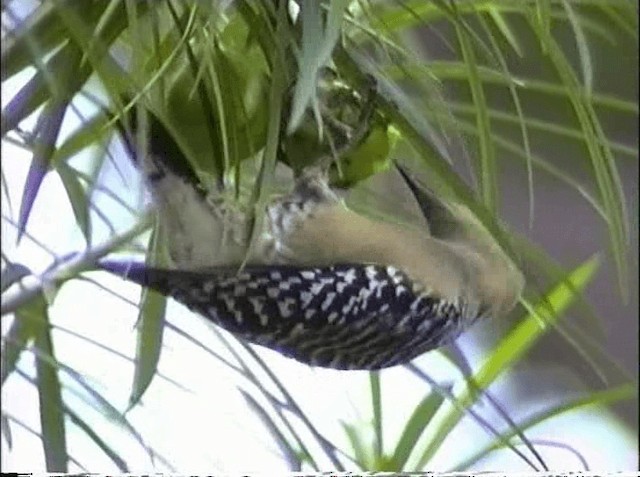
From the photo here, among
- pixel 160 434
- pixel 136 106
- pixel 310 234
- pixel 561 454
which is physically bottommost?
pixel 561 454

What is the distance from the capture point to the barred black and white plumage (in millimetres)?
724

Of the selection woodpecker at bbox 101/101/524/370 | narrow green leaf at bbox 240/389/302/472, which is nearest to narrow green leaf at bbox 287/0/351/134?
woodpecker at bbox 101/101/524/370

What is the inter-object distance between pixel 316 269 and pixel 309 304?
0.02 m

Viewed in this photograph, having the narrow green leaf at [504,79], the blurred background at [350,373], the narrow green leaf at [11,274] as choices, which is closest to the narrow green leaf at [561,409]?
the blurred background at [350,373]

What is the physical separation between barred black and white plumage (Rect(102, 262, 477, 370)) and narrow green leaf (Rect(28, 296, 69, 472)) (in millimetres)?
56

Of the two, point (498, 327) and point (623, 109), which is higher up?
point (623, 109)

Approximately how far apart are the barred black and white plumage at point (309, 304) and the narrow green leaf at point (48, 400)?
0.18 ft

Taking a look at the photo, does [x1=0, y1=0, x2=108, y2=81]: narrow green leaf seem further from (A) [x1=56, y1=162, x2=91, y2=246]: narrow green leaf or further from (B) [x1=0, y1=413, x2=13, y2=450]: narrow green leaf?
(B) [x1=0, y1=413, x2=13, y2=450]: narrow green leaf

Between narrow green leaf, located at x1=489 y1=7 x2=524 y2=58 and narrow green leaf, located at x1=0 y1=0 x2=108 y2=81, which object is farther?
narrow green leaf, located at x1=489 y1=7 x2=524 y2=58

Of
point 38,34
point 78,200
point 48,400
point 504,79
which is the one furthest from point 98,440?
point 504,79

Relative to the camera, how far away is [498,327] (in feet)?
2.65

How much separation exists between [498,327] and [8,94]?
38 centimetres

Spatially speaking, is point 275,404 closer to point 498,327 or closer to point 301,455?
point 301,455

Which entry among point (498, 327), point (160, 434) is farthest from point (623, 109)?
point (160, 434)
